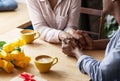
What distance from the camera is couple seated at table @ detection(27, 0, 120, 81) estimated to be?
1113 mm

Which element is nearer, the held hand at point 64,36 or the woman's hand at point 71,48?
the woman's hand at point 71,48

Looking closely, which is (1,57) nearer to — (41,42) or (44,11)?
(41,42)

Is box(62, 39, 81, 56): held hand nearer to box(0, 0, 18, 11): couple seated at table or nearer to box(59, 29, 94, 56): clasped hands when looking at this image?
box(59, 29, 94, 56): clasped hands

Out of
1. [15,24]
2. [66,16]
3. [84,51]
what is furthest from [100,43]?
[15,24]

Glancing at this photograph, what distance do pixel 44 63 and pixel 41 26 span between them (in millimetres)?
589

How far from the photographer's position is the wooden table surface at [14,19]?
2185 mm

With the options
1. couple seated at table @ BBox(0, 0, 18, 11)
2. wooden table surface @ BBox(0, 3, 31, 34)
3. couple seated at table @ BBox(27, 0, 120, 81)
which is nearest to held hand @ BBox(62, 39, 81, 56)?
couple seated at table @ BBox(27, 0, 120, 81)

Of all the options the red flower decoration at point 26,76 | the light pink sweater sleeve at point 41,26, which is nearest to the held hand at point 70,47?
the light pink sweater sleeve at point 41,26

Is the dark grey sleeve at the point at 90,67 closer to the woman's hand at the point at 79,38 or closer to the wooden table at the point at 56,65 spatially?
the wooden table at the point at 56,65

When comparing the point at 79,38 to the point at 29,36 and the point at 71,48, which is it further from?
the point at 29,36

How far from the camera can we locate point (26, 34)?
5.16 ft

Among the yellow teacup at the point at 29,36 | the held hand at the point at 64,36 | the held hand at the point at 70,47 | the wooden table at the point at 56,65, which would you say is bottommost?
the wooden table at the point at 56,65

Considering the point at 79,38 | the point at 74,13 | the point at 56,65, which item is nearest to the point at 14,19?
the point at 74,13

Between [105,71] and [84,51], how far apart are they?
0.42 meters
